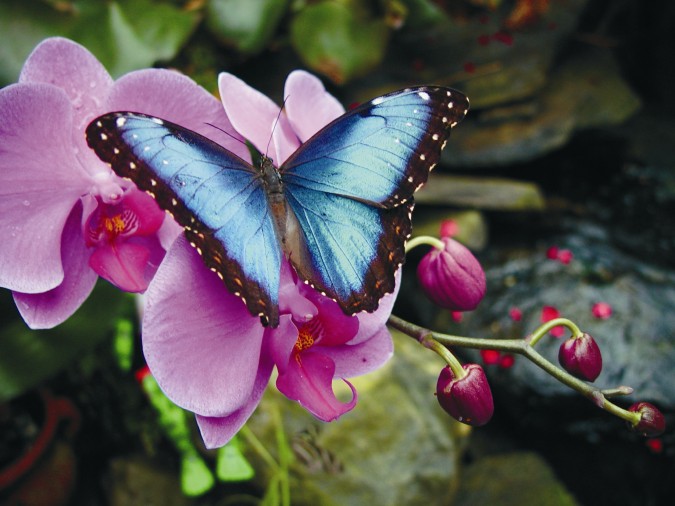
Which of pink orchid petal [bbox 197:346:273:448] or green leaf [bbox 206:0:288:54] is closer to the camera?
pink orchid petal [bbox 197:346:273:448]

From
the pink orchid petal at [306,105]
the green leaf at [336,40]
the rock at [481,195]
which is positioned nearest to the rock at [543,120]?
the rock at [481,195]

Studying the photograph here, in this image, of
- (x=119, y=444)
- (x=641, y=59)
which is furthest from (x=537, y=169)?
(x=119, y=444)

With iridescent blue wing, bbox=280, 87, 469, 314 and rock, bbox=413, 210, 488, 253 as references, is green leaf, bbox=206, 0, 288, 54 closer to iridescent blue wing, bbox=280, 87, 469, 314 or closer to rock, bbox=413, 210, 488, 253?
rock, bbox=413, 210, 488, 253

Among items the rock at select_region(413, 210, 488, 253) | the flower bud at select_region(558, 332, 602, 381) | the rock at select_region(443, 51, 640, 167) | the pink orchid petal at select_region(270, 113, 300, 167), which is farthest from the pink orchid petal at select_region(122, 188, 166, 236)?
the rock at select_region(443, 51, 640, 167)

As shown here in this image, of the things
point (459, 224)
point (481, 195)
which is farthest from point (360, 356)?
point (481, 195)

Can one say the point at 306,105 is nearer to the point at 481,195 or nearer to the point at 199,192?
the point at 199,192

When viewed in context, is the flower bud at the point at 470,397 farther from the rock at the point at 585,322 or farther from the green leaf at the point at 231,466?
the rock at the point at 585,322

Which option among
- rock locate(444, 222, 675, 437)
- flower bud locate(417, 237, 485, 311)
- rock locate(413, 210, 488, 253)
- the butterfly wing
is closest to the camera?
the butterfly wing

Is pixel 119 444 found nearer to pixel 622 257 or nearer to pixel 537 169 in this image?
pixel 622 257
